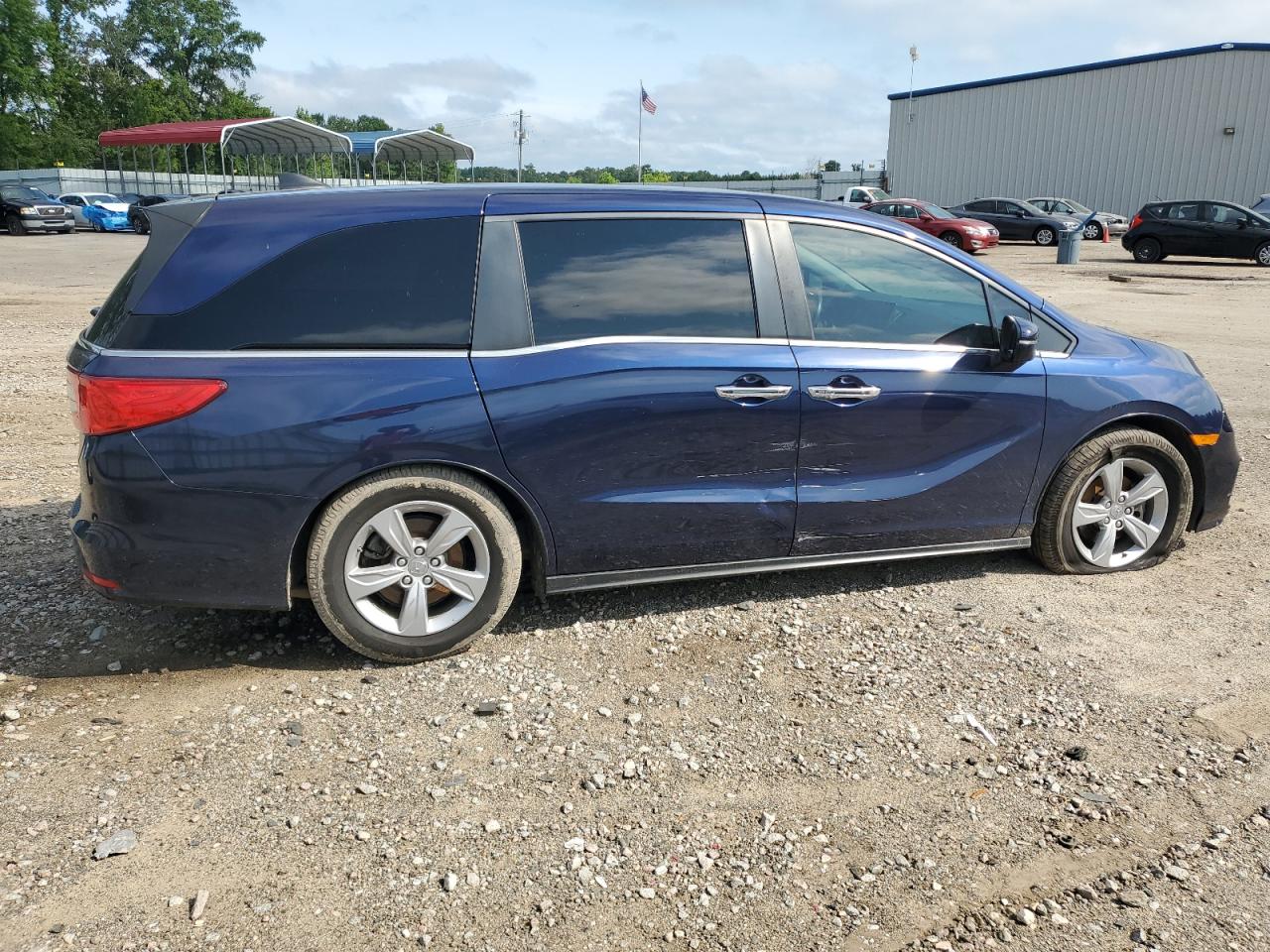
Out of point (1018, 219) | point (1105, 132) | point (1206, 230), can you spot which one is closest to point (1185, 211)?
point (1206, 230)

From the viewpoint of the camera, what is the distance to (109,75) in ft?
260

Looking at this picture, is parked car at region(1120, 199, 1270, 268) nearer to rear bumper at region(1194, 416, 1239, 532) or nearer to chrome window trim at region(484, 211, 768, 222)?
rear bumper at region(1194, 416, 1239, 532)

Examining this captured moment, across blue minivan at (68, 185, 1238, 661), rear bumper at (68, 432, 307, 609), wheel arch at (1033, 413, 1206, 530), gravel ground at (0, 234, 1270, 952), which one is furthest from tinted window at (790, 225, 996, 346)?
rear bumper at (68, 432, 307, 609)

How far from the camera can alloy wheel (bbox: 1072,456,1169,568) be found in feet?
15.2

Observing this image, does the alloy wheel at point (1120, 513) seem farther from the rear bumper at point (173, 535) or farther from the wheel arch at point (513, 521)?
the rear bumper at point (173, 535)

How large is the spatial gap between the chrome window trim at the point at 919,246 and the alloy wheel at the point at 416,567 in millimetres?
1866

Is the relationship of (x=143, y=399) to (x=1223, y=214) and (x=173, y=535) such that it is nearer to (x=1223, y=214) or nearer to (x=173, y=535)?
(x=173, y=535)

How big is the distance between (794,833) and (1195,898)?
1031 millimetres

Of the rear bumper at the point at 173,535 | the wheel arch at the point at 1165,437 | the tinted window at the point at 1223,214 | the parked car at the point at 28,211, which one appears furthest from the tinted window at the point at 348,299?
the parked car at the point at 28,211

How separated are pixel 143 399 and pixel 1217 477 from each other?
476cm

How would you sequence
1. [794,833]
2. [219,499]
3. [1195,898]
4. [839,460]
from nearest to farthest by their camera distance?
[1195,898]
[794,833]
[219,499]
[839,460]

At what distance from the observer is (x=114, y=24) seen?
81875 millimetres

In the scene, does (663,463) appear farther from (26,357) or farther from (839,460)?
(26,357)

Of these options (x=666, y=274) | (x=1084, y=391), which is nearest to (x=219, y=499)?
(x=666, y=274)
